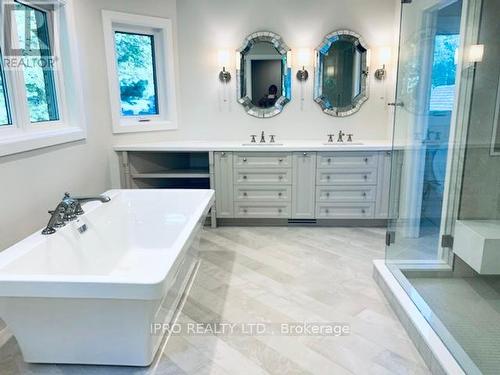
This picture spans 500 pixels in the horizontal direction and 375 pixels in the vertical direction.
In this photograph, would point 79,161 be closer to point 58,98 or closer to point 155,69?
point 58,98

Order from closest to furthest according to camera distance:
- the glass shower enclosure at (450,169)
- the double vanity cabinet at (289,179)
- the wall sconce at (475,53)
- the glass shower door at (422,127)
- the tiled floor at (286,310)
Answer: the tiled floor at (286,310)
the glass shower enclosure at (450,169)
the wall sconce at (475,53)
the glass shower door at (422,127)
the double vanity cabinet at (289,179)

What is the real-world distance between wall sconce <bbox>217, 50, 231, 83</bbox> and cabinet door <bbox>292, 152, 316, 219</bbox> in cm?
121

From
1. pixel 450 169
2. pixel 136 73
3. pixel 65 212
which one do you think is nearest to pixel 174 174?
pixel 136 73

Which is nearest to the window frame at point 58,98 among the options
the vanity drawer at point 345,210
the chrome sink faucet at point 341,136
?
the vanity drawer at point 345,210

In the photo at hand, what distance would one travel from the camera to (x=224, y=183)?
371 cm

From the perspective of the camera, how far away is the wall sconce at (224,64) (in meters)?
3.98

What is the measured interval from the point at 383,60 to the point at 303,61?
2.82 feet

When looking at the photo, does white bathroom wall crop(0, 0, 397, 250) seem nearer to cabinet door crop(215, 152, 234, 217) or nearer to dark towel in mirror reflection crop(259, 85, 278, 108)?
dark towel in mirror reflection crop(259, 85, 278, 108)

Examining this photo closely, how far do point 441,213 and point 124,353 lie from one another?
2407 millimetres

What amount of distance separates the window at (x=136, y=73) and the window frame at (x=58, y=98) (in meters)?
0.76

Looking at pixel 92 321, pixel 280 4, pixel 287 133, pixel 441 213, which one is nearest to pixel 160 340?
pixel 92 321

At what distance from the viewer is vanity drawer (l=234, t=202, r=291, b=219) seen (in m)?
3.76

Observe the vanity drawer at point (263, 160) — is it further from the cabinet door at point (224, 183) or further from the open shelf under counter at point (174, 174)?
the open shelf under counter at point (174, 174)

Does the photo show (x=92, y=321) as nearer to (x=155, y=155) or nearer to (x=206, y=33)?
(x=155, y=155)
